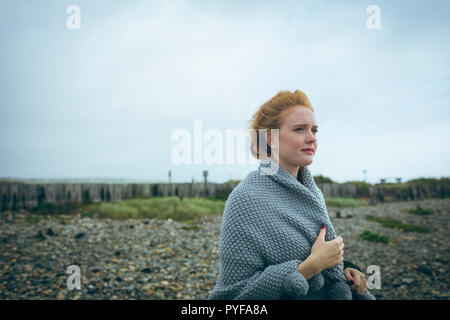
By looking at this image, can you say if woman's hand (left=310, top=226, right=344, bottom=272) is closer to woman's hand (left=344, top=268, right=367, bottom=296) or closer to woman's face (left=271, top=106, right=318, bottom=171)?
woman's hand (left=344, top=268, right=367, bottom=296)

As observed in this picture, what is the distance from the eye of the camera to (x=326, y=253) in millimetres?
1880

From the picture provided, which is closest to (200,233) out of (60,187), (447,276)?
(447,276)

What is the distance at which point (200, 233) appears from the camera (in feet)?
31.2

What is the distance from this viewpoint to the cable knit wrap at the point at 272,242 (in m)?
1.80

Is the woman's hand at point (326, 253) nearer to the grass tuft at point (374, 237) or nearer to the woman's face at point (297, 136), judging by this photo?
the woman's face at point (297, 136)

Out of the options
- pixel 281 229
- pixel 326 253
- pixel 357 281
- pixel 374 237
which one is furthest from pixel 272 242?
pixel 374 237

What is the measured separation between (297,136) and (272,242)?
76 cm

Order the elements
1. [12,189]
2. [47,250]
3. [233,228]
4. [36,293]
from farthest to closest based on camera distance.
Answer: [12,189] < [47,250] < [36,293] < [233,228]

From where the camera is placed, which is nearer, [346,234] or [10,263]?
[10,263]

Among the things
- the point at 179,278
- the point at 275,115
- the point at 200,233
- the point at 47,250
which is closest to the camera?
the point at 275,115
